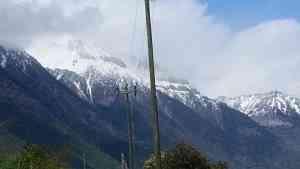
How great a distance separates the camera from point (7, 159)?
2660 inches

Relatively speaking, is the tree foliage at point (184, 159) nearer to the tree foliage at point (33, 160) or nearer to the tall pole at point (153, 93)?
the tree foliage at point (33, 160)

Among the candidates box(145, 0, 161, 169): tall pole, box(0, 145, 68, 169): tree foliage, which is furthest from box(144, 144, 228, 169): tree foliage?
box(145, 0, 161, 169): tall pole

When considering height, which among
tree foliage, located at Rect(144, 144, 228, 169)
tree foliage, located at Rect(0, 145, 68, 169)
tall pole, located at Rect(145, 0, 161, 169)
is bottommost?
tree foliage, located at Rect(144, 144, 228, 169)

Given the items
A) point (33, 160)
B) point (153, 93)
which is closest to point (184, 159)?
point (33, 160)

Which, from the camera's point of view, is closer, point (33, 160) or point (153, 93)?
point (153, 93)

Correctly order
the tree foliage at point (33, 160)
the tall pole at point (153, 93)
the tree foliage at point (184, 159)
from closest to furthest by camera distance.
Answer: the tall pole at point (153, 93), the tree foliage at point (33, 160), the tree foliage at point (184, 159)

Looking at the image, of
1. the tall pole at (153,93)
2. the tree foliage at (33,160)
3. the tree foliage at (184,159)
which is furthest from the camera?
the tree foliage at (184,159)

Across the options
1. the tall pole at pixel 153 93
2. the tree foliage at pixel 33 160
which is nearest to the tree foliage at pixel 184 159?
the tree foliage at pixel 33 160

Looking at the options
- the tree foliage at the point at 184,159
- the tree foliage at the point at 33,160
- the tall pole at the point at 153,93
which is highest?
the tall pole at the point at 153,93

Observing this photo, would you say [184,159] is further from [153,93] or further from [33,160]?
[153,93]

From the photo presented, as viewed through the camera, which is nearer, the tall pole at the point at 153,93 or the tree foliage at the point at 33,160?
the tall pole at the point at 153,93

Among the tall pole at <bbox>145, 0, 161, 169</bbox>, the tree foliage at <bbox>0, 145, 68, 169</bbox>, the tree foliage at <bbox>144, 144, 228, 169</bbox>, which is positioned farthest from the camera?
the tree foliage at <bbox>144, 144, 228, 169</bbox>

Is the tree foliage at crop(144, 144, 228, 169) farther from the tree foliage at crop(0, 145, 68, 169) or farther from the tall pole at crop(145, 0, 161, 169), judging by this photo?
the tall pole at crop(145, 0, 161, 169)

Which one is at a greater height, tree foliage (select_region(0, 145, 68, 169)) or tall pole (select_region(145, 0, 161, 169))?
tall pole (select_region(145, 0, 161, 169))
